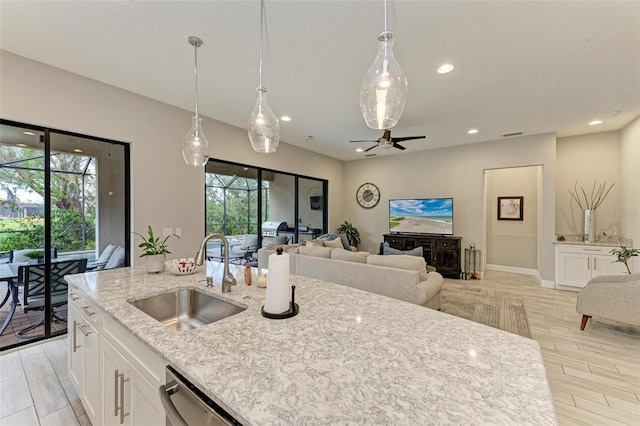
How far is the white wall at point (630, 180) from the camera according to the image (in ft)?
12.9

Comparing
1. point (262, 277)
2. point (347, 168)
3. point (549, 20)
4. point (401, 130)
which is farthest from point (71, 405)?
point (347, 168)

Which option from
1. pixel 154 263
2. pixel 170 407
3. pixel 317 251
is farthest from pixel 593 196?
pixel 154 263

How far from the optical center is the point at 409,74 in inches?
112

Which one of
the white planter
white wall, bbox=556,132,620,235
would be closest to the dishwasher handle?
the white planter

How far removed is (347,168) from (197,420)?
7029 millimetres

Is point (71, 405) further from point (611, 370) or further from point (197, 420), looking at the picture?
point (611, 370)

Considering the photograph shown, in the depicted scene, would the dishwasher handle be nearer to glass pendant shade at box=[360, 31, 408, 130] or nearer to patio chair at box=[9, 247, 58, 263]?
glass pendant shade at box=[360, 31, 408, 130]

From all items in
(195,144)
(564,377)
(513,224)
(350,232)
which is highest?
(195,144)

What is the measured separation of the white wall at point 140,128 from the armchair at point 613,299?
5.11 meters

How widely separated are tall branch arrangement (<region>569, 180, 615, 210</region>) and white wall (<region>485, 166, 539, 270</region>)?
2.47 ft

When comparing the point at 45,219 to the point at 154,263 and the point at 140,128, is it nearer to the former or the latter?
the point at 140,128

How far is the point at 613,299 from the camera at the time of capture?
111 inches

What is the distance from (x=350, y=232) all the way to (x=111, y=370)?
5.94 m

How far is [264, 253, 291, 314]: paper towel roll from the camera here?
1246 millimetres
